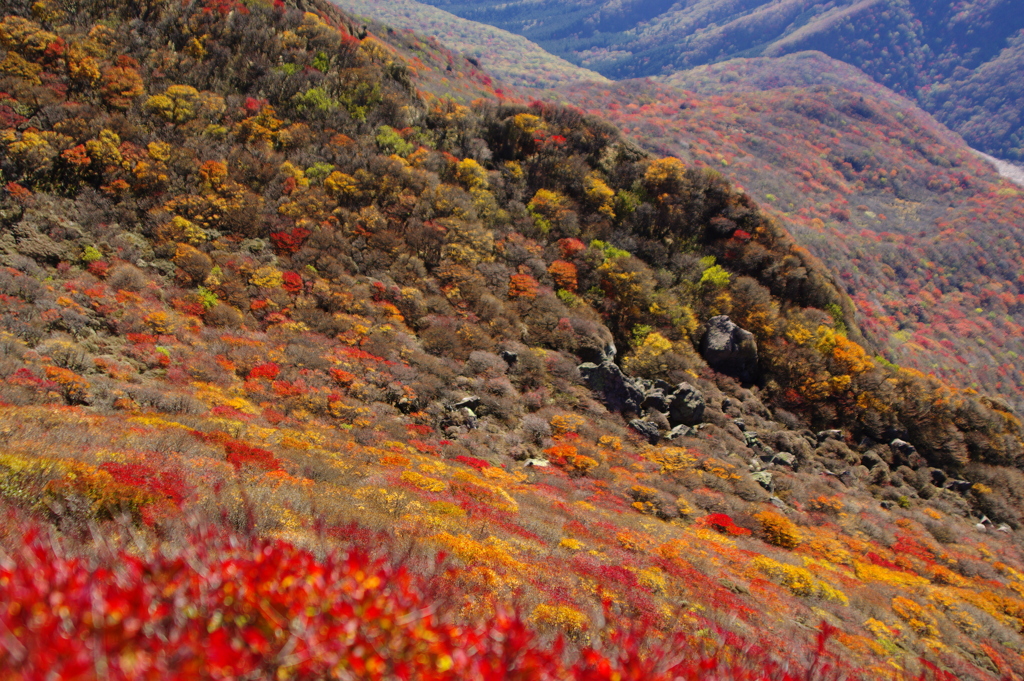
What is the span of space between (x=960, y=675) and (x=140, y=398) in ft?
58.7

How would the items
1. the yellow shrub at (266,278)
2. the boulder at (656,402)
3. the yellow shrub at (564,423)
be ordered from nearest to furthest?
the yellow shrub at (564,423)
the yellow shrub at (266,278)
the boulder at (656,402)

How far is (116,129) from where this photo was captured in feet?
67.7

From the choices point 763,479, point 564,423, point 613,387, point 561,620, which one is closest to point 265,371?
point 564,423

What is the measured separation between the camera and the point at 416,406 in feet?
53.2

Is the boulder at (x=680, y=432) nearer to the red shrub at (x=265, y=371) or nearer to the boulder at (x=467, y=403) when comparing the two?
the boulder at (x=467, y=403)

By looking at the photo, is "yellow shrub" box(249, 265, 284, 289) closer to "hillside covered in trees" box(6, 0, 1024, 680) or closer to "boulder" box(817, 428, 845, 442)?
"hillside covered in trees" box(6, 0, 1024, 680)

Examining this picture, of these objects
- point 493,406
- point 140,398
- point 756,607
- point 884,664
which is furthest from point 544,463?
point 140,398

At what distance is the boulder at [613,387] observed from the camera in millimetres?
20828

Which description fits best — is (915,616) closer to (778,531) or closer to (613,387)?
(778,531)

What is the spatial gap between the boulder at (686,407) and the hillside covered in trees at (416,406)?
145 millimetres

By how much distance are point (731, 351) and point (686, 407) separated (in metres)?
6.38

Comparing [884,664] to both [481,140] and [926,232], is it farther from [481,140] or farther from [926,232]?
[926,232]

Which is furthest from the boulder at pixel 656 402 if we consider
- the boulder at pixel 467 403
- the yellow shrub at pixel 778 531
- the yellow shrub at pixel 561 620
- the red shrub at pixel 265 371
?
the yellow shrub at pixel 561 620

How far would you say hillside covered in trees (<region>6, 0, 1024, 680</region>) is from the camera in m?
2.96
